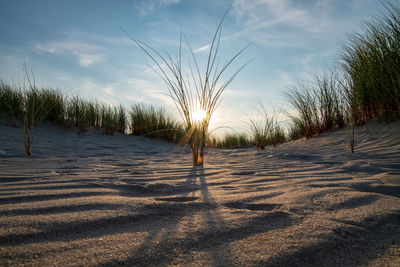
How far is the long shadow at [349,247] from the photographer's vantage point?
68cm

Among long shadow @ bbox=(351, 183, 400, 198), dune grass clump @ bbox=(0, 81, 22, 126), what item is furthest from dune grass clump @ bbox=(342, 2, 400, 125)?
dune grass clump @ bbox=(0, 81, 22, 126)

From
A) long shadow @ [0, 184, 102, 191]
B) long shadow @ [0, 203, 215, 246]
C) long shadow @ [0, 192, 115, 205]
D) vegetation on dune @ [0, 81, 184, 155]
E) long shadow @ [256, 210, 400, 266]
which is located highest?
vegetation on dune @ [0, 81, 184, 155]

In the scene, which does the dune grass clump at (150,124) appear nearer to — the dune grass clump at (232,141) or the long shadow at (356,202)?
the dune grass clump at (232,141)

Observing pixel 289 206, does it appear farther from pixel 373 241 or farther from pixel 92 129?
pixel 92 129

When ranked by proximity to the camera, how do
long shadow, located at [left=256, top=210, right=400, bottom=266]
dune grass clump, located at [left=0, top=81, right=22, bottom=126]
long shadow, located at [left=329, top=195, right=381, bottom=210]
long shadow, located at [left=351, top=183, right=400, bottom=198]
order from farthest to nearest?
dune grass clump, located at [left=0, top=81, right=22, bottom=126] < long shadow, located at [left=351, top=183, right=400, bottom=198] < long shadow, located at [left=329, top=195, right=381, bottom=210] < long shadow, located at [left=256, top=210, right=400, bottom=266]

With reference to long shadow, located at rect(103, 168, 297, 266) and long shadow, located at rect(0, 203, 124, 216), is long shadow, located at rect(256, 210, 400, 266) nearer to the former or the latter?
long shadow, located at rect(103, 168, 297, 266)

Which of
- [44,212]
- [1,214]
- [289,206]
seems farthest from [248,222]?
[1,214]

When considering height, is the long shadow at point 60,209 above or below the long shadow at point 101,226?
above

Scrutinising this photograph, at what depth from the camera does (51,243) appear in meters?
0.75

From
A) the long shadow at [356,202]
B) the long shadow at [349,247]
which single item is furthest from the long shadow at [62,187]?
the long shadow at [356,202]

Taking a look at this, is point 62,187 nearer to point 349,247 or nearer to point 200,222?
point 200,222

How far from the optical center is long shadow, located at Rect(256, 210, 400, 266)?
68 cm

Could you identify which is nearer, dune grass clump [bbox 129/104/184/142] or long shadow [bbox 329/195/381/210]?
long shadow [bbox 329/195/381/210]

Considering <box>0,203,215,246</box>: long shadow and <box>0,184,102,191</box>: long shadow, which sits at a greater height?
<box>0,184,102,191</box>: long shadow
